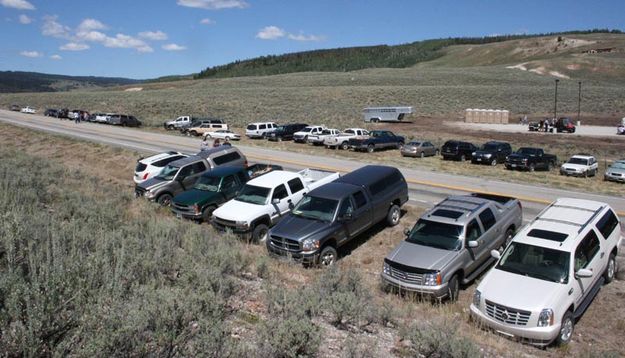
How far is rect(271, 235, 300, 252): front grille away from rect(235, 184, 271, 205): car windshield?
2.51 metres

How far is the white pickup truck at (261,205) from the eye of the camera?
14664 mm

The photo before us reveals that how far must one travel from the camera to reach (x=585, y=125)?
57125 mm

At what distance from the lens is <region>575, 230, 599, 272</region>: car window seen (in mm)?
10210

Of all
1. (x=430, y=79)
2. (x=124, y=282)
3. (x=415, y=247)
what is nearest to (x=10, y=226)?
(x=124, y=282)

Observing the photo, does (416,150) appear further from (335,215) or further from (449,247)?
(449,247)

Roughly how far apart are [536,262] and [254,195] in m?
8.74

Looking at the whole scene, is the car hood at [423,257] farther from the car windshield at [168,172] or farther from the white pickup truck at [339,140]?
the white pickup truck at [339,140]

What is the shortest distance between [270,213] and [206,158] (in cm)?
645

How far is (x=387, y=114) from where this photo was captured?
57.1m

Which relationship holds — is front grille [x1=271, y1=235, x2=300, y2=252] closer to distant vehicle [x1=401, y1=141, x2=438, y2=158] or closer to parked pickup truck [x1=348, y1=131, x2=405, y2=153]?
distant vehicle [x1=401, y1=141, x2=438, y2=158]

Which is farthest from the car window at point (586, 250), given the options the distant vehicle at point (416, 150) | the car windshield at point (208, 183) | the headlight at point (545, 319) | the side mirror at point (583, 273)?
the distant vehicle at point (416, 150)

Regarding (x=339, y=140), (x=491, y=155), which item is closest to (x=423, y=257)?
(x=491, y=155)

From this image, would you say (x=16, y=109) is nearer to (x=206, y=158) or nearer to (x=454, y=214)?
(x=206, y=158)

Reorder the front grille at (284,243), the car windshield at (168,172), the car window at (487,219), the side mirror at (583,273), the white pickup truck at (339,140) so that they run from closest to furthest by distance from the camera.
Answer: the side mirror at (583,273), the car window at (487,219), the front grille at (284,243), the car windshield at (168,172), the white pickup truck at (339,140)
